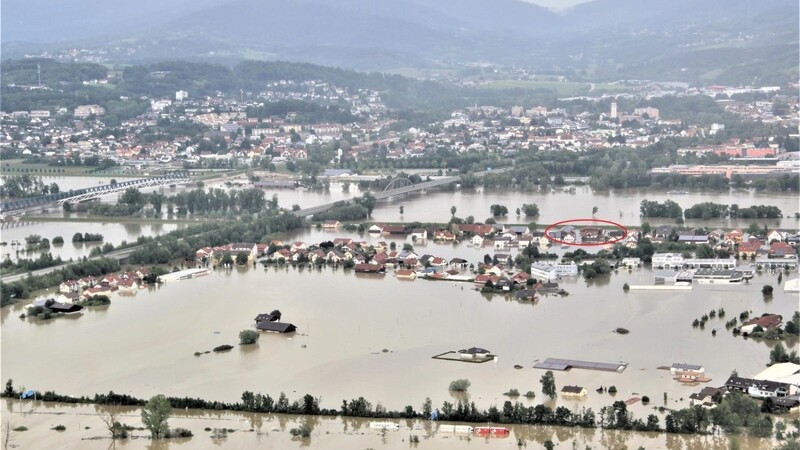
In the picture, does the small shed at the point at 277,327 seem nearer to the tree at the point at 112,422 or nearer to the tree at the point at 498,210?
the tree at the point at 112,422

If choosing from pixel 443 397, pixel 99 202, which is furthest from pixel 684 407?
pixel 99 202

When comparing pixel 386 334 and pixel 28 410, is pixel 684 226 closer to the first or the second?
pixel 386 334

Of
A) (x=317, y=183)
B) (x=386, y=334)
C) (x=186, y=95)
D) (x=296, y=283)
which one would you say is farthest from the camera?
(x=186, y=95)

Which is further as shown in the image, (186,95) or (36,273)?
(186,95)

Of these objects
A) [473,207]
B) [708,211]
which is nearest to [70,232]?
[473,207]

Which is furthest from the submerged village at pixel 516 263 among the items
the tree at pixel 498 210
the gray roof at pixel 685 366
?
the tree at pixel 498 210

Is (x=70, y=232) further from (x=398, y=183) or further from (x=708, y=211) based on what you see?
(x=708, y=211)
